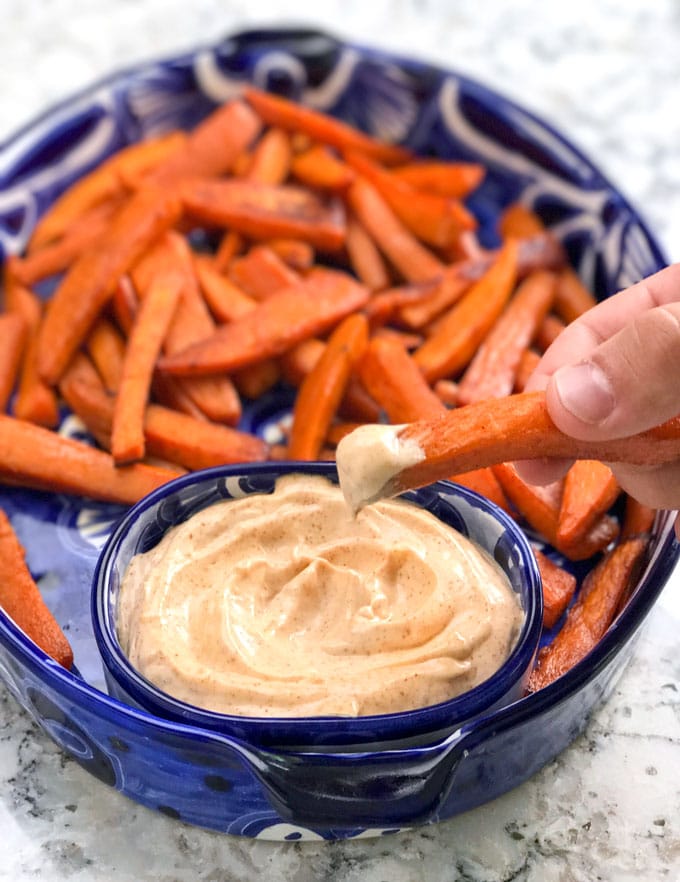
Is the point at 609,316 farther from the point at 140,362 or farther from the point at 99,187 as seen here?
the point at 99,187

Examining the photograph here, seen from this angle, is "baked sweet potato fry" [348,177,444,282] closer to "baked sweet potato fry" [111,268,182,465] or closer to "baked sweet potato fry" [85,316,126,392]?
"baked sweet potato fry" [111,268,182,465]

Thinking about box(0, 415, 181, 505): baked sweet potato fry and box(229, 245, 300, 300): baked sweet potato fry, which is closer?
box(0, 415, 181, 505): baked sweet potato fry

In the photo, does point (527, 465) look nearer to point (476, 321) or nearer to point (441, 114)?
point (476, 321)

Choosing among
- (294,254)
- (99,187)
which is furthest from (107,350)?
(99,187)

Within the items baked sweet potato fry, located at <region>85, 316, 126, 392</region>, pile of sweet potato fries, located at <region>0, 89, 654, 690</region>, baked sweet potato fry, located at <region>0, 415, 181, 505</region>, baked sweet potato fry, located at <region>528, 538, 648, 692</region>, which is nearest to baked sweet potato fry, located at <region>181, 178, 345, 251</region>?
pile of sweet potato fries, located at <region>0, 89, 654, 690</region>

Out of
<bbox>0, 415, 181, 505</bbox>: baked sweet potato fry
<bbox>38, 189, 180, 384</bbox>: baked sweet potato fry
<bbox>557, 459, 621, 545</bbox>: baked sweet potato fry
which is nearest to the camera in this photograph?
<bbox>557, 459, 621, 545</bbox>: baked sweet potato fry

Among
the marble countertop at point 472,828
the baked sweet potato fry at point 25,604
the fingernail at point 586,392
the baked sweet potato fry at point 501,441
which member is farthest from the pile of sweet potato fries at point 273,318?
the fingernail at point 586,392

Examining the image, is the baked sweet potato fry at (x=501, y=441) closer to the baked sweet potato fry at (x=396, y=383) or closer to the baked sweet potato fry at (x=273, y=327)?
the baked sweet potato fry at (x=396, y=383)

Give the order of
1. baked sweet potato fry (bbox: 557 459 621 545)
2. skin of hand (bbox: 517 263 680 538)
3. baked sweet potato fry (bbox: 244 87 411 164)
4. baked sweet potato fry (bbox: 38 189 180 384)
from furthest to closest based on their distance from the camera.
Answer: baked sweet potato fry (bbox: 244 87 411 164), baked sweet potato fry (bbox: 38 189 180 384), baked sweet potato fry (bbox: 557 459 621 545), skin of hand (bbox: 517 263 680 538)
